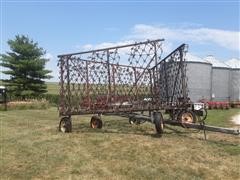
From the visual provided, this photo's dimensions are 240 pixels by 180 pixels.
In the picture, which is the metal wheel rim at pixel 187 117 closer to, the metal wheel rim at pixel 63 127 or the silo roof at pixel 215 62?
the metal wheel rim at pixel 63 127

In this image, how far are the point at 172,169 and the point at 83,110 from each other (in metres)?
5.53

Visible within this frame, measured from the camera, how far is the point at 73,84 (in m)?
14.0

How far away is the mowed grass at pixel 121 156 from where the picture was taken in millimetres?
8508

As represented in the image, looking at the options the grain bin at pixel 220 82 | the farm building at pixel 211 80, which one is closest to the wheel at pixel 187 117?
the farm building at pixel 211 80

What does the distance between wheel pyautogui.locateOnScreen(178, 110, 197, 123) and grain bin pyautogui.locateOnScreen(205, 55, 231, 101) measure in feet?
102

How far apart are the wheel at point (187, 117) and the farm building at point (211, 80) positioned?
24.8 m

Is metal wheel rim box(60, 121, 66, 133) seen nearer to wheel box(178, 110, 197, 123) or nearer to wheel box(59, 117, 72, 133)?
wheel box(59, 117, 72, 133)

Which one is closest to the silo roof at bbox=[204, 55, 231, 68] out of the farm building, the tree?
the farm building

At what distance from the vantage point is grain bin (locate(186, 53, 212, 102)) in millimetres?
39656

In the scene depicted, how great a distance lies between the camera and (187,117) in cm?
1302

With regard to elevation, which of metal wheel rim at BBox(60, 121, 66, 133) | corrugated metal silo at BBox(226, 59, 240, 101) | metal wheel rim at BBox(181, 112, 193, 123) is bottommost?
metal wheel rim at BBox(60, 121, 66, 133)

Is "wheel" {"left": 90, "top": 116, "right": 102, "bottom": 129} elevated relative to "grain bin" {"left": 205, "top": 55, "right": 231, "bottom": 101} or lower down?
lower down

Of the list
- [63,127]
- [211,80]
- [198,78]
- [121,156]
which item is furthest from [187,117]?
[211,80]

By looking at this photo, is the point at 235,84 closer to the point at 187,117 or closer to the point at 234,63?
the point at 234,63
